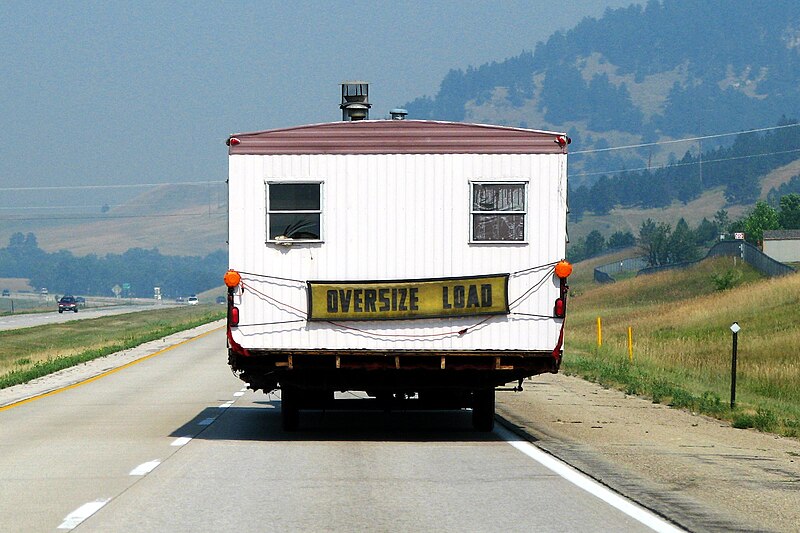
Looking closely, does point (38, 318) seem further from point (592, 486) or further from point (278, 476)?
point (592, 486)

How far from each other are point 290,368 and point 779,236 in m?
105

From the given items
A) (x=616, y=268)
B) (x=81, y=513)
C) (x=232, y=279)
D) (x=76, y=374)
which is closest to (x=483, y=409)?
(x=232, y=279)

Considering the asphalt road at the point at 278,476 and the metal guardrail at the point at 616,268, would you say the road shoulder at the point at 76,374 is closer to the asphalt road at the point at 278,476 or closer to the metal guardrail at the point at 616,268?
the asphalt road at the point at 278,476

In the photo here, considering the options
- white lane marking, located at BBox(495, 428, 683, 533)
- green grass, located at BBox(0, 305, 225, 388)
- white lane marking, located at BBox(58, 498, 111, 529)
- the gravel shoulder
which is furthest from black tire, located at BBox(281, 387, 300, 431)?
green grass, located at BBox(0, 305, 225, 388)

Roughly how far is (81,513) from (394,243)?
626 centimetres

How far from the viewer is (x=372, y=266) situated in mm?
15508

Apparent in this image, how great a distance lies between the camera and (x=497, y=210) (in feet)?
51.1

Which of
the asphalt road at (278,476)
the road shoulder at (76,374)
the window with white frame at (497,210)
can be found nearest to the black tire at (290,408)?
the asphalt road at (278,476)

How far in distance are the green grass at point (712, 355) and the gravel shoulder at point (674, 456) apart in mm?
1101

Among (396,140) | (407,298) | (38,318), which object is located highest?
(396,140)

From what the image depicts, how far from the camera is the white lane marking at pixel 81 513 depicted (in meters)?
9.70

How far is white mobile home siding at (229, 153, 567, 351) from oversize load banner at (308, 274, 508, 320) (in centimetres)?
10

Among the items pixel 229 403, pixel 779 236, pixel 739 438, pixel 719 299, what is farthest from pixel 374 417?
Answer: pixel 779 236

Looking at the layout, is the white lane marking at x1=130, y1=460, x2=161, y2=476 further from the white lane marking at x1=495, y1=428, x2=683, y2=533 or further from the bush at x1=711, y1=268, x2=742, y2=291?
the bush at x1=711, y1=268, x2=742, y2=291
